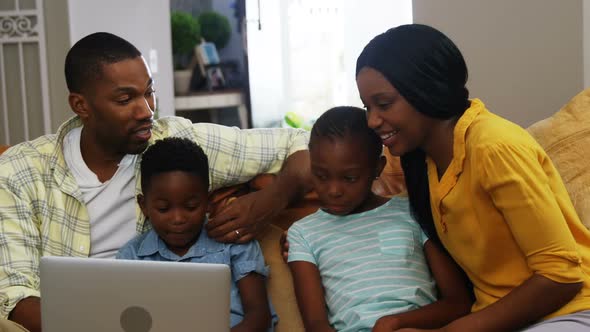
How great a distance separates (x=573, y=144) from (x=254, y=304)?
2.69 ft

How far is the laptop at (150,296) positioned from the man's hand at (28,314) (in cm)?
41

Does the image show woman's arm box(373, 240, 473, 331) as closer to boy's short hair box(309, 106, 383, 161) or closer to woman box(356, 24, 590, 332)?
woman box(356, 24, 590, 332)

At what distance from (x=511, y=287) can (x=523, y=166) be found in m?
0.26

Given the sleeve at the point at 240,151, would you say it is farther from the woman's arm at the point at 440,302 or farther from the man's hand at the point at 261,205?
the woman's arm at the point at 440,302

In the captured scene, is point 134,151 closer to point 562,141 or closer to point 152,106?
point 152,106

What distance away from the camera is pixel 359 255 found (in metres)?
1.79

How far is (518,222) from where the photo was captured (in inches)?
58.1

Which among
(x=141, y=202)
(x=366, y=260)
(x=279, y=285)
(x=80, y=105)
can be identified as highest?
(x=80, y=105)

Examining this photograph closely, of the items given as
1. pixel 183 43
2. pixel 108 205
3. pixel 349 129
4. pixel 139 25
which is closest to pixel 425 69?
pixel 349 129

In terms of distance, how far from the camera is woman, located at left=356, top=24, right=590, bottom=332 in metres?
1.47

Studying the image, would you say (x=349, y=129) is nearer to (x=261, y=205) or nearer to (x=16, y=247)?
(x=261, y=205)

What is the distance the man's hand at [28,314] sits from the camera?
69.7 inches

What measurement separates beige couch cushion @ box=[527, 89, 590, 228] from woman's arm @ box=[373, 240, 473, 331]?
1.01ft

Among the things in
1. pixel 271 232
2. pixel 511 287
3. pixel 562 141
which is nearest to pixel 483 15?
pixel 562 141
